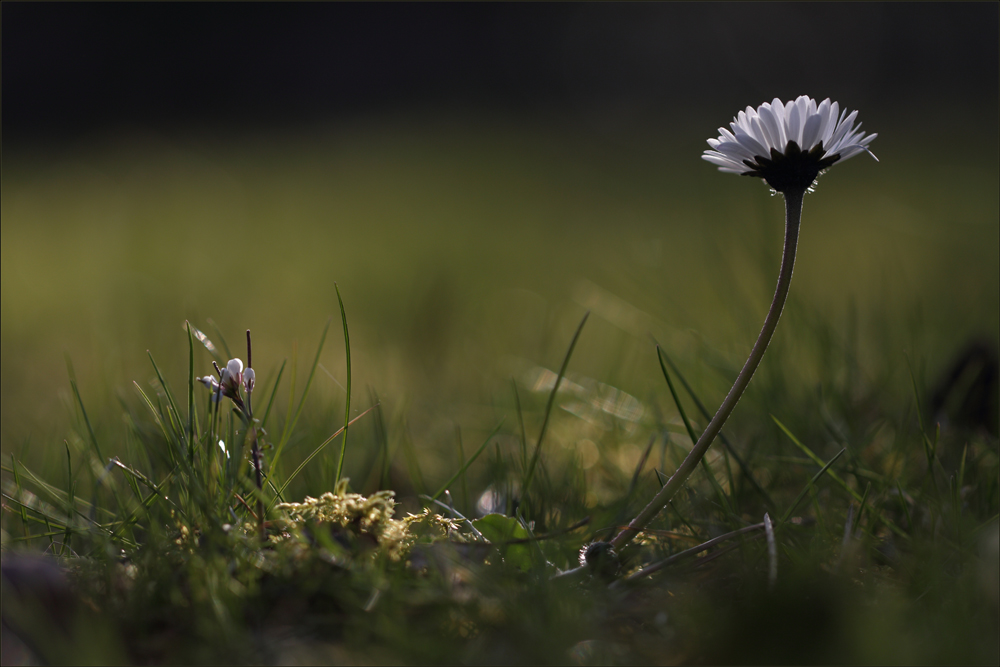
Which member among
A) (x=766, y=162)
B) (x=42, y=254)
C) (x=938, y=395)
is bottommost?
(x=42, y=254)

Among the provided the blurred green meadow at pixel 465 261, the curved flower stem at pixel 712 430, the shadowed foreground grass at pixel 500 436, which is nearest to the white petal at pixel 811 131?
the curved flower stem at pixel 712 430

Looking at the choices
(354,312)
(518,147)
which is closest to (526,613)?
(354,312)

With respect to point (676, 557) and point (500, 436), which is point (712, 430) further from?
point (500, 436)

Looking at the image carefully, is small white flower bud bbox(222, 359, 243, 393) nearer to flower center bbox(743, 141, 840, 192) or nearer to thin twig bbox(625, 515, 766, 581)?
thin twig bbox(625, 515, 766, 581)

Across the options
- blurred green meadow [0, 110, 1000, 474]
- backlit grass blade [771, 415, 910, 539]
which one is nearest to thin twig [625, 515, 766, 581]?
backlit grass blade [771, 415, 910, 539]

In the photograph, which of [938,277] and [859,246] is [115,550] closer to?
[938,277]

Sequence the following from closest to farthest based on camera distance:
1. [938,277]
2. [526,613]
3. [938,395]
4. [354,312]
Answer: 1. [526,613]
2. [938,395]
3. [938,277]
4. [354,312]
